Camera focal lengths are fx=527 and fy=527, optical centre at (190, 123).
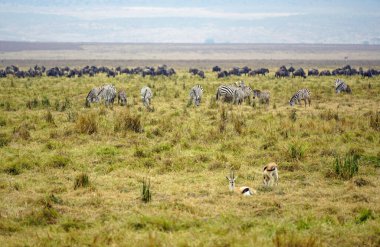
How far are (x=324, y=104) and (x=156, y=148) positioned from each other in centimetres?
1457

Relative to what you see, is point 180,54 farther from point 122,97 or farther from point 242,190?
point 242,190

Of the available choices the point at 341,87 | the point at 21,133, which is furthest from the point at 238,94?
the point at 21,133

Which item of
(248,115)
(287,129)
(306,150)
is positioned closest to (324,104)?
(248,115)

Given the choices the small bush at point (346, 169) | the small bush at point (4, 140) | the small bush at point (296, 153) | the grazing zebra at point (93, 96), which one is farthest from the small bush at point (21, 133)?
the small bush at point (346, 169)

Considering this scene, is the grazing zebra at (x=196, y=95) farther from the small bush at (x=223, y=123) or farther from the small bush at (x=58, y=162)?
the small bush at (x=58, y=162)

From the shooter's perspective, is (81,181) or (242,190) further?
(81,181)

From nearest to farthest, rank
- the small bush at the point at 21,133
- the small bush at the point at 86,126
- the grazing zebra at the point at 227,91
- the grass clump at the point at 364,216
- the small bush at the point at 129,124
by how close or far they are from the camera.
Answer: the grass clump at the point at 364,216 < the small bush at the point at 21,133 < the small bush at the point at 86,126 < the small bush at the point at 129,124 < the grazing zebra at the point at 227,91

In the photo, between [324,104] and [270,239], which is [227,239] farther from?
Result: [324,104]

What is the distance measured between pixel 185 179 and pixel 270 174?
2117 mm

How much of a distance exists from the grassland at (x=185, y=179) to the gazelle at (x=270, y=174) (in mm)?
194

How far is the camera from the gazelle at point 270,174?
36.8 feet

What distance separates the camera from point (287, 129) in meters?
18.1

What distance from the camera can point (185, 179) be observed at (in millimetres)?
12289

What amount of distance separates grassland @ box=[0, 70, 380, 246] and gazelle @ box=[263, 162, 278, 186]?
19 cm
